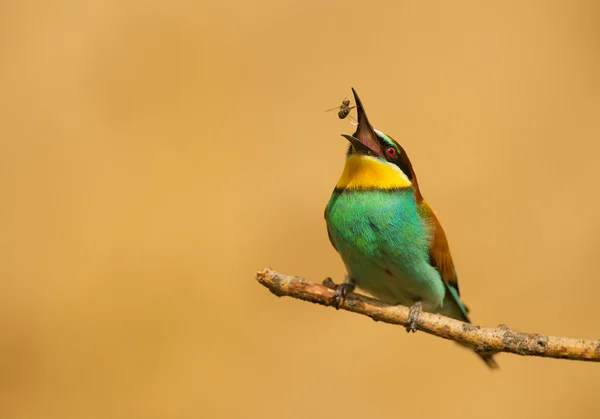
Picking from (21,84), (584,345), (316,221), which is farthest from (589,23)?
(21,84)

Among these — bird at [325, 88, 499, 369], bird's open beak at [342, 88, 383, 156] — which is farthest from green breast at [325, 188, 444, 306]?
bird's open beak at [342, 88, 383, 156]

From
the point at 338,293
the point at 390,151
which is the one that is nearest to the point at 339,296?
the point at 338,293

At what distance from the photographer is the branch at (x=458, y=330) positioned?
Result: 1.25 meters

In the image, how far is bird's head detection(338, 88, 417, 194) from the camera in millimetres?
1613

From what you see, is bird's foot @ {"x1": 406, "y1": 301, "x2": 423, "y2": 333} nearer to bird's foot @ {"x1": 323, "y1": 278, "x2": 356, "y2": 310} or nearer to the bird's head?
bird's foot @ {"x1": 323, "y1": 278, "x2": 356, "y2": 310}

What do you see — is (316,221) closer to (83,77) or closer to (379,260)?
(379,260)

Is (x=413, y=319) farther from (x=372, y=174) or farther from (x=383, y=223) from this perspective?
(x=372, y=174)

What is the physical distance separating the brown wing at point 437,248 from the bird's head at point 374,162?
0.33 ft

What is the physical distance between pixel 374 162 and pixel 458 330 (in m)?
0.49

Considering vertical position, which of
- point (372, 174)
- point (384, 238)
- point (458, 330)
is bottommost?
point (458, 330)

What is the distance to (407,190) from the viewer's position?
164 centimetres

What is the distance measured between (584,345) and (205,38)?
1.94 metres

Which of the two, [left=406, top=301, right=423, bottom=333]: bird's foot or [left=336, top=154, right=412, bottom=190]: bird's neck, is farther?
[left=336, top=154, right=412, bottom=190]: bird's neck

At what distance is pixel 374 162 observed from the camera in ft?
5.30
